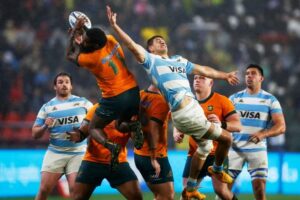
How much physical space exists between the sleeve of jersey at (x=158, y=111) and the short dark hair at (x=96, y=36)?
43.0 inches

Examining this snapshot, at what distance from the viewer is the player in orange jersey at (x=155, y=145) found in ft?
33.2

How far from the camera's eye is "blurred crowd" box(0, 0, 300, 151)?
21.5 m

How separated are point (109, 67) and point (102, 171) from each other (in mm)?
1312

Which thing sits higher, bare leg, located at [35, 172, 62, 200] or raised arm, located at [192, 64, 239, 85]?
Answer: raised arm, located at [192, 64, 239, 85]

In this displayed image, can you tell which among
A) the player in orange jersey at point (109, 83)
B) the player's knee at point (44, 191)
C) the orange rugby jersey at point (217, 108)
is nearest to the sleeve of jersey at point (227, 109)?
the orange rugby jersey at point (217, 108)

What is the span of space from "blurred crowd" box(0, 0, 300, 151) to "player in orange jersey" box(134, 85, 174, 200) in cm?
898

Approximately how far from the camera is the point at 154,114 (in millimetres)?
10250

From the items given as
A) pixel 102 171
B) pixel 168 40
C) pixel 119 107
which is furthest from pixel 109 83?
pixel 168 40

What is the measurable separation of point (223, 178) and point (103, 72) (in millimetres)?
2279

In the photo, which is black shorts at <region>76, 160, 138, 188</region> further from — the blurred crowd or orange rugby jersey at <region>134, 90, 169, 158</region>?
the blurred crowd

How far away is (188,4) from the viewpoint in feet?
86.1

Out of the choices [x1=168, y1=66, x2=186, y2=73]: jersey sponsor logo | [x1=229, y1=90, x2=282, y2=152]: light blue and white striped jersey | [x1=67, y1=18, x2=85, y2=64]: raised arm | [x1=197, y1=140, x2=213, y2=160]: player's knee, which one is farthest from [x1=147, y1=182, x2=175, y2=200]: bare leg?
[x1=229, y1=90, x2=282, y2=152]: light blue and white striped jersey

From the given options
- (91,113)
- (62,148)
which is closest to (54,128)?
(62,148)

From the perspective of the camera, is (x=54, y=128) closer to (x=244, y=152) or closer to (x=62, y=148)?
(x=62, y=148)
